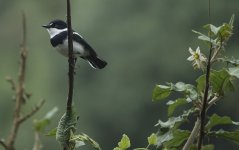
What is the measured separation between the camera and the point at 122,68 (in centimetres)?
2770

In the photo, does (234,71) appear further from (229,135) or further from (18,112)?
(18,112)

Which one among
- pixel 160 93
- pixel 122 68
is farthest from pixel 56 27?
pixel 122 68

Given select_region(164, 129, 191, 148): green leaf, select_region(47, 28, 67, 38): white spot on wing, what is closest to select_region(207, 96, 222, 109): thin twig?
select_region(164, 129, 191, 148): green leaf

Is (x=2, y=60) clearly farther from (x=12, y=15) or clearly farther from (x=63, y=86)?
(x=63, y=86)

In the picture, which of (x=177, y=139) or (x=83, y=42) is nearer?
(x=177, y=139)

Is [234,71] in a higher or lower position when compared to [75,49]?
higher

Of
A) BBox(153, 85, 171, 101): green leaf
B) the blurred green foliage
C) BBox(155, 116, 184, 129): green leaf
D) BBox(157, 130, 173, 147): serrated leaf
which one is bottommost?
the blurred green foliage

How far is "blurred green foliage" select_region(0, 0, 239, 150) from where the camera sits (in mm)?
26056

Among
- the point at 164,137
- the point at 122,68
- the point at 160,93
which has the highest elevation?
the point at 160,93

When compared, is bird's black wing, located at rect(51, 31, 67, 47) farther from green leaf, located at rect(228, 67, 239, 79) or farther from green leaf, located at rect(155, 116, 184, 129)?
green leaf, located at rect(228, 67, 239, 79)

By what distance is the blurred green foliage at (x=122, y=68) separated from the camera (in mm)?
26056

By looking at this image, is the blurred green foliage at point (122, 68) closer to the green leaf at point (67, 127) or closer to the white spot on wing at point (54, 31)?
the white spot on wing at point (54, 31)

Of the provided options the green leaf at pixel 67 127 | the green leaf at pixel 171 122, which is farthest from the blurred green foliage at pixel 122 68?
the green leaf at pixel 67 127

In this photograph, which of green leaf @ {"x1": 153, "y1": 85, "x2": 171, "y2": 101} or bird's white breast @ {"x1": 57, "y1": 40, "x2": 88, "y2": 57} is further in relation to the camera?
bird's white breast @ {"x1": 57, "y1": 40, "x2": 88, "y2": 57}
